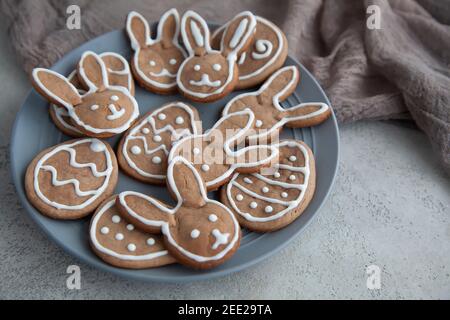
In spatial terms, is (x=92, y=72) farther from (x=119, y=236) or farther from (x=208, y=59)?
(x=119, y=236)

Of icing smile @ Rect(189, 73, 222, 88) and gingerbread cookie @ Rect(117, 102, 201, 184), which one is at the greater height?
icing smile @ Rect(189, 73, 222, 88)

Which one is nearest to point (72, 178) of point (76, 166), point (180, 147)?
point (76, 166)

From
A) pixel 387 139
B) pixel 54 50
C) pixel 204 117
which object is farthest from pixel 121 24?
pixel 387 139

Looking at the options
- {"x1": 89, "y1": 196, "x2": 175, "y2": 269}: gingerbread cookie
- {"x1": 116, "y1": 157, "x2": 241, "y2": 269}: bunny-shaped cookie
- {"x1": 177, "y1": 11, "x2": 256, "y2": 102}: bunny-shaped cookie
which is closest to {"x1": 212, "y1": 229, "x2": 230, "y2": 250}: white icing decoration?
{"x1": 116, "y1": 157, "x2": 241, "y2": 269}: bunny-shaped cookie

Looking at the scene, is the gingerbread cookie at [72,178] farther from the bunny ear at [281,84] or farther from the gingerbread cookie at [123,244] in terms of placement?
the bunny ear at [281,84]

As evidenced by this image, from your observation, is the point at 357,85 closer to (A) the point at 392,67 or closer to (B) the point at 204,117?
(A) the point at 392,67

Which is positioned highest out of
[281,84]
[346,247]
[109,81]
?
[109,81]

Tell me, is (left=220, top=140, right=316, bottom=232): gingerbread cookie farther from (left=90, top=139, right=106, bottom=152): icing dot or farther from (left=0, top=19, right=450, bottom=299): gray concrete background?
(left=90, top=139, right=106, bottom=152): icing dot
